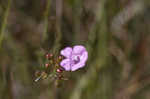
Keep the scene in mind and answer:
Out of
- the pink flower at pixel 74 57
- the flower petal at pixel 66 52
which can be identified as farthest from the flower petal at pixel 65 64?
the flower petal at pixel 66 52

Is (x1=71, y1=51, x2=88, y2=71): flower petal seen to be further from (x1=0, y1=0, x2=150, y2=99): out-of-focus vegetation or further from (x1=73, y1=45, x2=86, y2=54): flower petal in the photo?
(x1=0, y1=0, x2=150, y2=99): out-of-focus vegetation

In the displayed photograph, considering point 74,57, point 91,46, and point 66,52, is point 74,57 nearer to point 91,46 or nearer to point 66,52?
point 66,52

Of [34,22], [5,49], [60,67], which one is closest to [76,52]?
[60,67]

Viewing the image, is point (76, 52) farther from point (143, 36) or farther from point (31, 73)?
point (143, 36)

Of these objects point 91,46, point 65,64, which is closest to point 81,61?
point 65,64

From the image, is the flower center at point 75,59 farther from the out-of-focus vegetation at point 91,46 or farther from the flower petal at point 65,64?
the out-of-focus vegetation at point 91,46

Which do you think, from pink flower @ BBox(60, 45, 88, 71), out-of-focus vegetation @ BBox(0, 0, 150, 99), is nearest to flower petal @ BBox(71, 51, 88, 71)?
pink flower @ BBox(60, 45, 88, 71)
